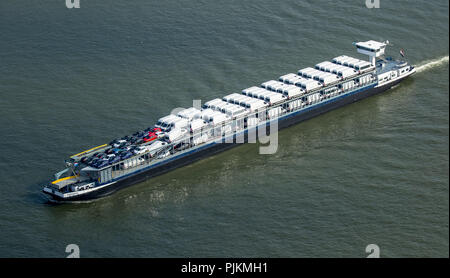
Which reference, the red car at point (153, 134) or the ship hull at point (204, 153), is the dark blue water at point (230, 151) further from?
the red car at point (153, 134)

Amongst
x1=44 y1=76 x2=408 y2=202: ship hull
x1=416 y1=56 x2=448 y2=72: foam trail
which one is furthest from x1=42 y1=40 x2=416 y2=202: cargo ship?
x1=416 y1=56 x2=448 y2=72: foam trail

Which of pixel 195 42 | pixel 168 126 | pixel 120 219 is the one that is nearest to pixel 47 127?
pixel 168 126

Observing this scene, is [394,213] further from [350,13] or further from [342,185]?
[350,13]

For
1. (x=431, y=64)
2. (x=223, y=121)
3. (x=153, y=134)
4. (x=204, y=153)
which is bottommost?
(x=204, y=153)

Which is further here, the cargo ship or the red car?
the red car

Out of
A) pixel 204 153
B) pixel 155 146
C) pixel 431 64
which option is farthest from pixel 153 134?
pixel 431 64

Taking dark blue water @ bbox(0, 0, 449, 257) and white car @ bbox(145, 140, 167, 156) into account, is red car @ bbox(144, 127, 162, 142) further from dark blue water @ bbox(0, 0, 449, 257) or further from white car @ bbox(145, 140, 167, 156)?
dark blue water @ bbox(0, 0, 449, 257)

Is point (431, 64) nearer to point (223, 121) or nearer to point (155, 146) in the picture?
point (223, 121)
